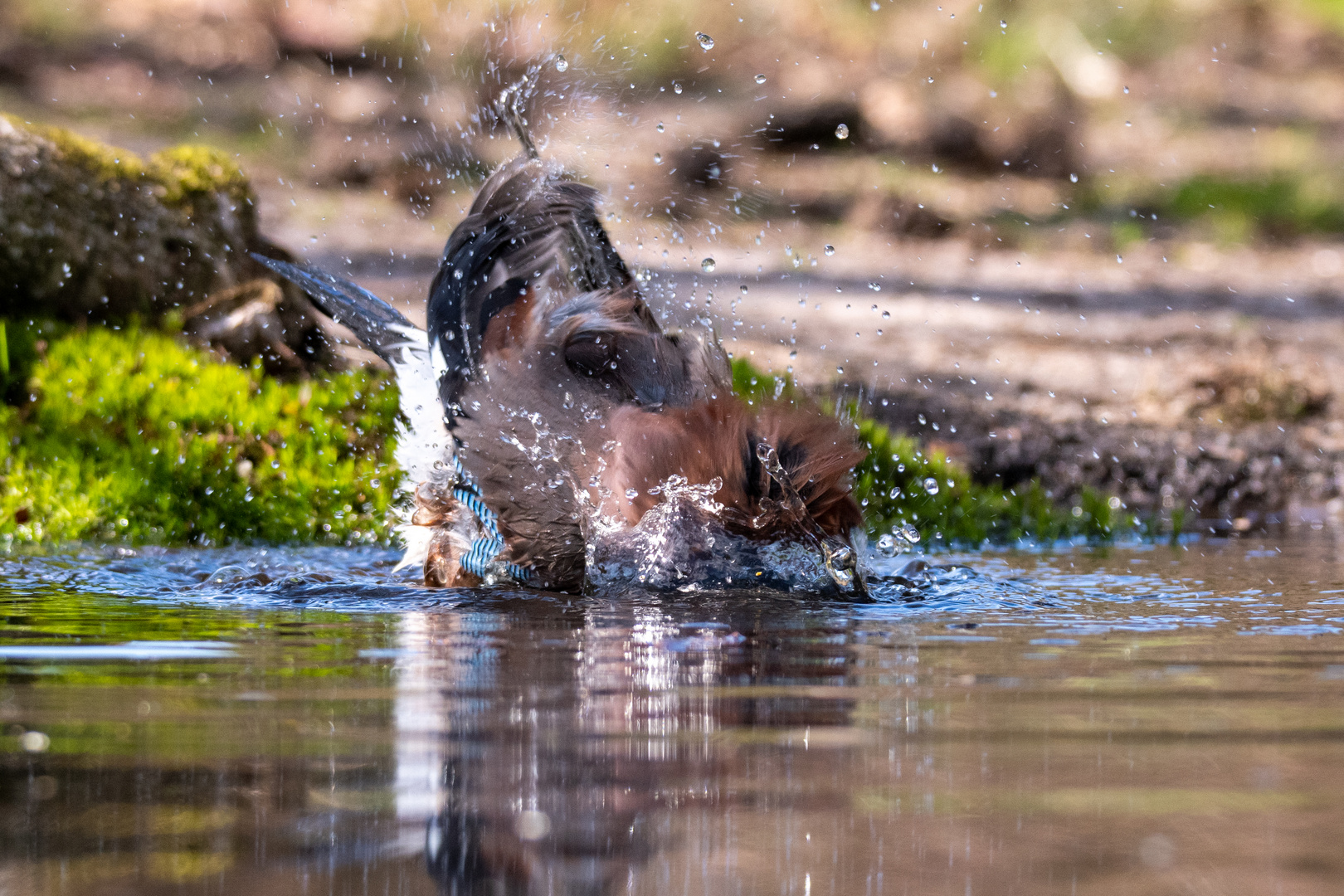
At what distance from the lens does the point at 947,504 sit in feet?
20.8

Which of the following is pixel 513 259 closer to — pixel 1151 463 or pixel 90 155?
pixel 90 155

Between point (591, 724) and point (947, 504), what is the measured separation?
3.86m

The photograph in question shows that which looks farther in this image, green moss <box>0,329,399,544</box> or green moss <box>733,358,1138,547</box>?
green moss <box>733,358,1138,547</box>

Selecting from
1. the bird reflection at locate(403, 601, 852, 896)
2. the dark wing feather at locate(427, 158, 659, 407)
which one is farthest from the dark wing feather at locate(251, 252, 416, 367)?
the bird reflection at locate(403, 601, 852, 896)

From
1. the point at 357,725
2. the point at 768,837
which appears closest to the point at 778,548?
the point at 357,725

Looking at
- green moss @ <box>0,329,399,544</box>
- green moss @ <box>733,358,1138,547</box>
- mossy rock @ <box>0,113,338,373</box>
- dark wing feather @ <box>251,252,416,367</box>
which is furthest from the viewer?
mossy rock @ <box>0,113,338,373</box>

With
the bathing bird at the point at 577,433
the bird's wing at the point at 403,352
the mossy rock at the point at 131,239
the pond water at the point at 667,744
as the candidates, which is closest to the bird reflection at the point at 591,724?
the pond water at the point at 667,744

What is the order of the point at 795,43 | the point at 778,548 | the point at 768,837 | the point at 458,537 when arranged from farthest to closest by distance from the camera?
1. the point at 795,43
2. the point at 458,537
3. the point at 778,548
4. the point at 768,837

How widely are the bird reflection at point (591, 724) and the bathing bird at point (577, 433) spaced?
0.79 ft

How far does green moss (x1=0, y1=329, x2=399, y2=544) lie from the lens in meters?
5.71

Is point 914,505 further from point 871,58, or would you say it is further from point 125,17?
point 125,17

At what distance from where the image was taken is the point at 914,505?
248 inches

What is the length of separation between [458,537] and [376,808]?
7.88 feet

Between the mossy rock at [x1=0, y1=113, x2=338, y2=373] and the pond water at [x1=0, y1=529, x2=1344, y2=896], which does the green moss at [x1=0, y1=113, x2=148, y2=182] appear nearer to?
the mossy rock at [x1=0, y1=113, x2=338, y2=373]
